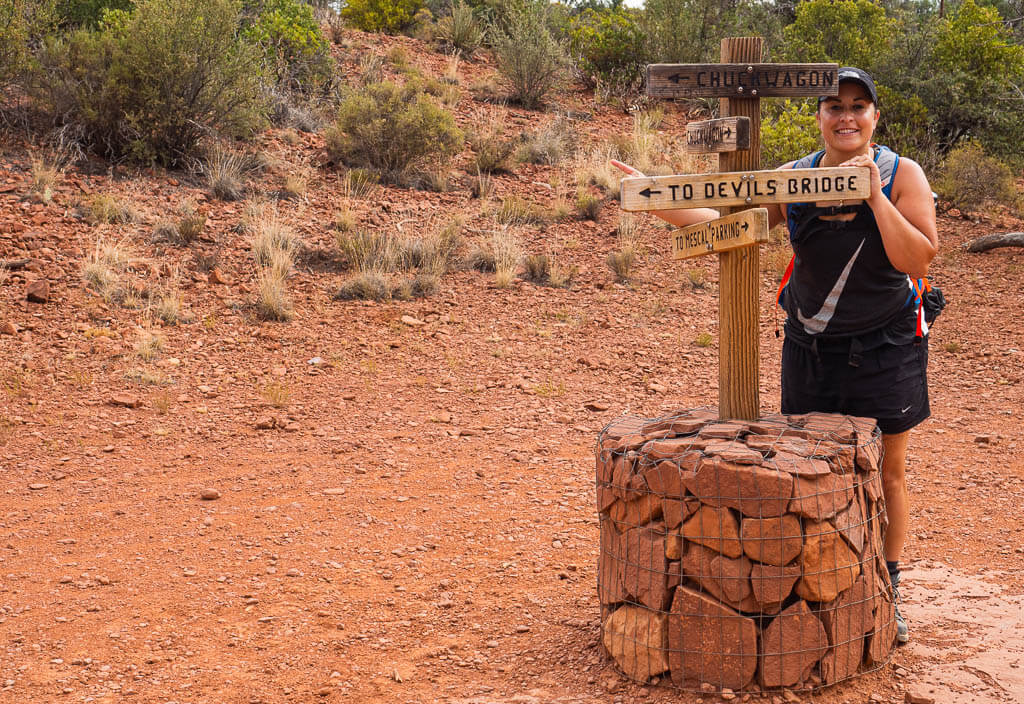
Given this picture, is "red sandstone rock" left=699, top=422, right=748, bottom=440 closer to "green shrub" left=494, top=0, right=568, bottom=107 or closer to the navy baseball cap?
the navy baseball cap

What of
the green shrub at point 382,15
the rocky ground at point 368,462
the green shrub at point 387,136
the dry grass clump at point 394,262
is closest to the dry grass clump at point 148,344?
the rocky ground at point 368,462

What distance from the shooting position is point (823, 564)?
2.96 meters

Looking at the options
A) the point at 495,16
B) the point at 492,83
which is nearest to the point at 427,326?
the point at 492,83

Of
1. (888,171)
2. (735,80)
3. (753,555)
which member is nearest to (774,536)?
(753,555)

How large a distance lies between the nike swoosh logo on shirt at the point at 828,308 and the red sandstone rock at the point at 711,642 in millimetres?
991

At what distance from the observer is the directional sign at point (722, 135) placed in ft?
10.4

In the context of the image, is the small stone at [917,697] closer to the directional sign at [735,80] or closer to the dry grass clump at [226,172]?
the directional sign at [735,80]

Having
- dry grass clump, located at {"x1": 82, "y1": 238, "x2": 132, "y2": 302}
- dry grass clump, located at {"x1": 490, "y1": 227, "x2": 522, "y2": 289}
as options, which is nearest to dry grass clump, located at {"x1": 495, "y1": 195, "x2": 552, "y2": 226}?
dry grass clump, located at {"x1": 490, "y1": 227, "x2": 522, "y2": 289}

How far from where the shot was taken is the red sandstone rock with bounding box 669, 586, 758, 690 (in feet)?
9.79

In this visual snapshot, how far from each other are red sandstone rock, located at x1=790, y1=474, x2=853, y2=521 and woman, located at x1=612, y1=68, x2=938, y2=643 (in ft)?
1.35

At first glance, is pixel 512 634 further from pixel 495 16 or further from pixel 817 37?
pixel 495 16

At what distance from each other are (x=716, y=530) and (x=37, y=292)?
658 centimetres

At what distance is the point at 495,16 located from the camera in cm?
1638

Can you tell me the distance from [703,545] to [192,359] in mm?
5328
